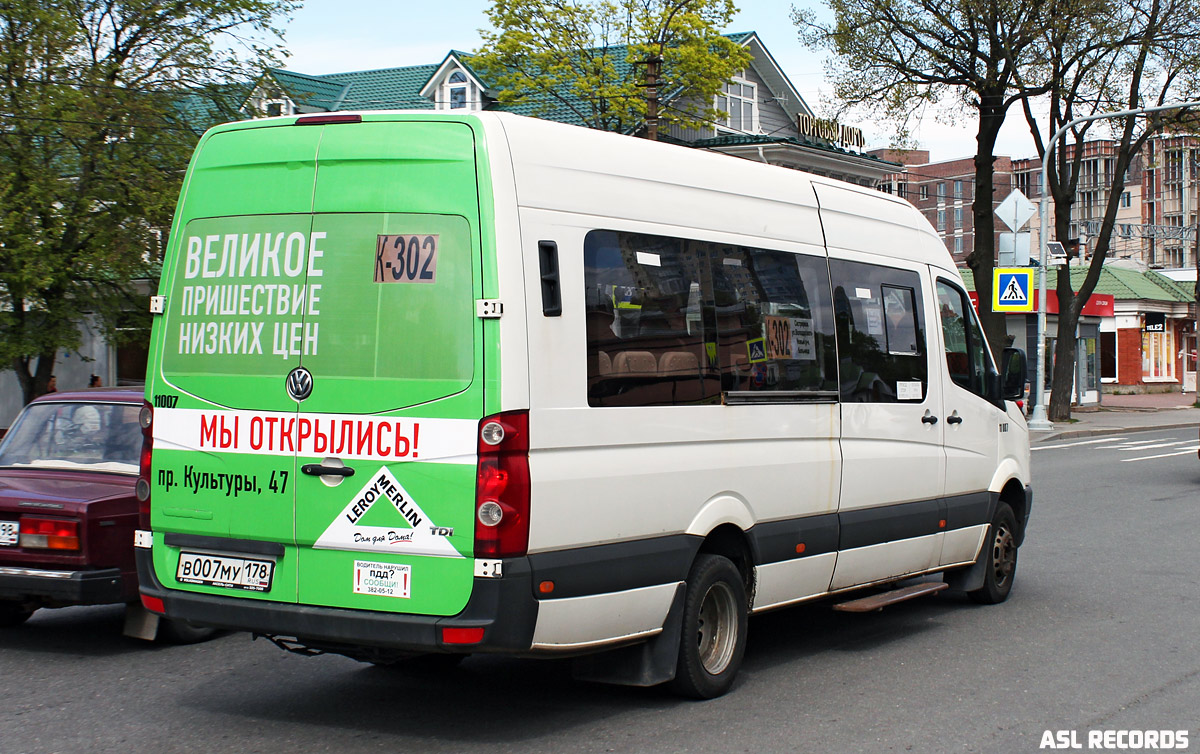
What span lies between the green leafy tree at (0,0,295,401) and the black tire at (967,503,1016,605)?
17.2 metres

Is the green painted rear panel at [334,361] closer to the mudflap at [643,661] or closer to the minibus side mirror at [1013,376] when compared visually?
the mudflap at [643,661]

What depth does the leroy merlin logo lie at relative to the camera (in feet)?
16.8

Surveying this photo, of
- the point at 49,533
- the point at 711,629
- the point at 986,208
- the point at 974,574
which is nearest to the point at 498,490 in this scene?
the point at 711,629

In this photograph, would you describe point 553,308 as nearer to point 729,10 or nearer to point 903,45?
point 903,45

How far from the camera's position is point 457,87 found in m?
43.0

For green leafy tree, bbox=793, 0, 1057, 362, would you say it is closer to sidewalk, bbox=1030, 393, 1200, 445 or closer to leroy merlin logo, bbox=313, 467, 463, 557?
sidewalk, bbox=1030, 393, 1200, 445

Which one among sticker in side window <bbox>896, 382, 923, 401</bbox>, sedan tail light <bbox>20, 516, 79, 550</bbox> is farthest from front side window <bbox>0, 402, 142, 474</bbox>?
sticker in side window <bbox>896, 382, 923, 401</bbox>

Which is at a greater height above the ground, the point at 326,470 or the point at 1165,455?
the point at 326,470

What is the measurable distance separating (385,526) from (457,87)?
3927 centimetres

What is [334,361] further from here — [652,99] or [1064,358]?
[1064,358]

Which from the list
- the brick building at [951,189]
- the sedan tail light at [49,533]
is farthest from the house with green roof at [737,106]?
the brick building at [951,189]

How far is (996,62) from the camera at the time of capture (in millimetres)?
30016

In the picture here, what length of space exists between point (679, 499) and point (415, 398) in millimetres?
1360

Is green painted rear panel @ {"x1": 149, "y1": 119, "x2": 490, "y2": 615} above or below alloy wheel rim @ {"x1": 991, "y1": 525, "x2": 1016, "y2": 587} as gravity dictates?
above
